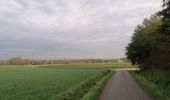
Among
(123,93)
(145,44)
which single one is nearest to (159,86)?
(123,93)

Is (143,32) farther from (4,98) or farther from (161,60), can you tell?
(4,98)

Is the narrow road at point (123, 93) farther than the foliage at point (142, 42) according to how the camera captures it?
No

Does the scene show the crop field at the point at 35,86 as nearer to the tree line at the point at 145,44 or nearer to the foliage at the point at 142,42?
the tree line at the point at 145,44

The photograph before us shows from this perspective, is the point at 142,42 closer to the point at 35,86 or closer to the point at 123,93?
the point at 35,86

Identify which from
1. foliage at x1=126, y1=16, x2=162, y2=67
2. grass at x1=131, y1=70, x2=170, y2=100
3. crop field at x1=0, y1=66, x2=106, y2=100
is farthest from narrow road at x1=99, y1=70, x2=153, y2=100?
foliage at x1=126, y1=16, x2=162, y2=67

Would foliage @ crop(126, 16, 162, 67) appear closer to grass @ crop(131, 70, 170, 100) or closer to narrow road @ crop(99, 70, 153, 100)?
grass @ crop(131, 70, 170, 100)

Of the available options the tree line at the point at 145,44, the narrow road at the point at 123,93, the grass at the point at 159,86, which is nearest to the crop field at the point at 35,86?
the narrow road at the point at 123,93

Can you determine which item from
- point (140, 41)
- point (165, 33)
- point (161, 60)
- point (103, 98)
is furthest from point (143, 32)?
point (103, 98)

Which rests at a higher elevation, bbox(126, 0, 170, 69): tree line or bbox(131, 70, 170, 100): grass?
bbox(126, 0, 170, 69): tree line

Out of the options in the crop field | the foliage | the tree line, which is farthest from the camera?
the foliage

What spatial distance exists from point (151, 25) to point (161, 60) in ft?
94.4

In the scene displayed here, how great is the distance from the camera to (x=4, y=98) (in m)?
21.6

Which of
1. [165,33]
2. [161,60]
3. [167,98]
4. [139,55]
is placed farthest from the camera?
[139,55]

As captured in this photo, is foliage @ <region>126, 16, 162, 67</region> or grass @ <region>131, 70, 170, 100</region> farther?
foliage @ <region>126, 16, 162, 67</region>
